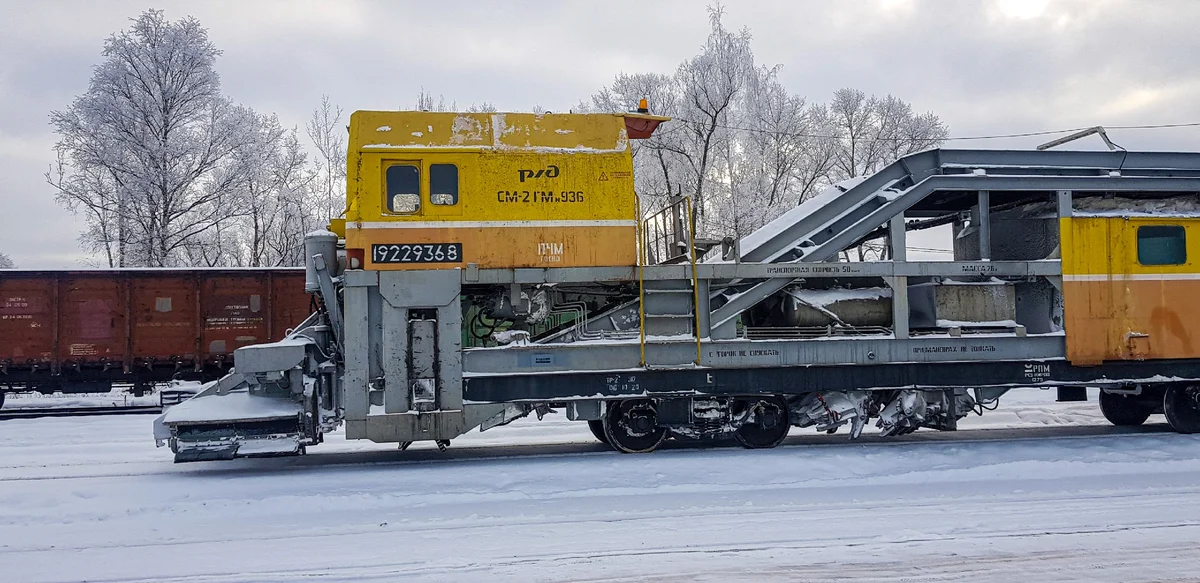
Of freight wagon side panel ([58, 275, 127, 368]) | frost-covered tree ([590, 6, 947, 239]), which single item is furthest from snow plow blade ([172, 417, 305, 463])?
frost-covered tree ([590, 6, 947, 239])

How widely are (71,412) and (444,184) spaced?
12.0 meters

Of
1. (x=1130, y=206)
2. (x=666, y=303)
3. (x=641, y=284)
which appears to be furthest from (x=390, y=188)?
(x=1130, y=206)

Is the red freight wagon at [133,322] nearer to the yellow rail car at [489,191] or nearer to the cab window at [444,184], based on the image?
the yellow rail car at [489,191]

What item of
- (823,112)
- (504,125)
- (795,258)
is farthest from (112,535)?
(823,112)

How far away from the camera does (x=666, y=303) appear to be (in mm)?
8906

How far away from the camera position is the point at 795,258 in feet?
30.0

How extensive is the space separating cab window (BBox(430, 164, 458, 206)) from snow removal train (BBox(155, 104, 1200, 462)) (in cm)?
2

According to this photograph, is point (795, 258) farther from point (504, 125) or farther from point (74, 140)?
point (74, 140)

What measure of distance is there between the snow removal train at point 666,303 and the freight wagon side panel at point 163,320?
9618 mm

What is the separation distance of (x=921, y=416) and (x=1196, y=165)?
4.65m

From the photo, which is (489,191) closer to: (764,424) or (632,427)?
(632,427)

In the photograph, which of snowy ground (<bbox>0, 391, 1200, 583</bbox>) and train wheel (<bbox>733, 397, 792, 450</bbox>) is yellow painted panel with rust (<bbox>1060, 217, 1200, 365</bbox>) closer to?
snowy ground (<bbox>0, 391, 1200, 583</bbox>)

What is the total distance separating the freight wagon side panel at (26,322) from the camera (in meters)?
16.5

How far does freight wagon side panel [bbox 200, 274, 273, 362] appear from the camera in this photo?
17.2 meters
